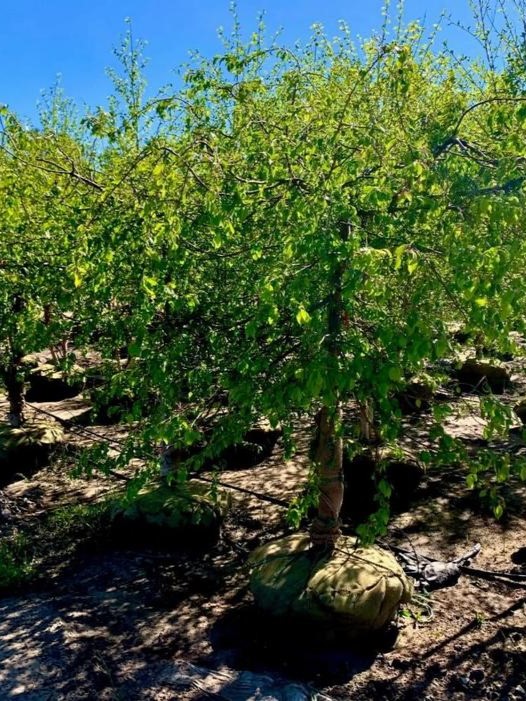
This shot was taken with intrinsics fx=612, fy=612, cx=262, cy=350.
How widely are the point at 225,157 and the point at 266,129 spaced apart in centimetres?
46

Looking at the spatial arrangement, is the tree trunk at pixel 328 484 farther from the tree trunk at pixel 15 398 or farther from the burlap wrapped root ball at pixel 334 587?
the tree trunk at pixel 15 398

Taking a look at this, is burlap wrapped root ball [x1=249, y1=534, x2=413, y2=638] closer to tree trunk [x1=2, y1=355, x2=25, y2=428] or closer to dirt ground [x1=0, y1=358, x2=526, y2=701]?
dirt ground [x1=0, y1=358, x2=526, y2=701]

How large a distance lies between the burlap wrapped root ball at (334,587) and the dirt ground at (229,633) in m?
0.26

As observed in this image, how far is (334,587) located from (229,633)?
1432 millimetres

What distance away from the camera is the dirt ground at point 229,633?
6281 mm

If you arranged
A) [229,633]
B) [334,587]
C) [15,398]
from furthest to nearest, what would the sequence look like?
1. [15,398]
2. [229,633]
3. [334,587]

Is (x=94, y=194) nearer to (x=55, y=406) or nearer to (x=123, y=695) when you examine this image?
(x=123, y=695)

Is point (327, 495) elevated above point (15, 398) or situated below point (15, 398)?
below

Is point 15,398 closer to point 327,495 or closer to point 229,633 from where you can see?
point 229,633

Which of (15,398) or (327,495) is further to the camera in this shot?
(15,398)

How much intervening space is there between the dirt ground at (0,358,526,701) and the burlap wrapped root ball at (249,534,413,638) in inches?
10.1

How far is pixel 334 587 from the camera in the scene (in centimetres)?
691

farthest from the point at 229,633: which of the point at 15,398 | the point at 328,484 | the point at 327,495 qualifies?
the point at 15,398

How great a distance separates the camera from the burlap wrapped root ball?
22.1 feet
